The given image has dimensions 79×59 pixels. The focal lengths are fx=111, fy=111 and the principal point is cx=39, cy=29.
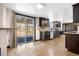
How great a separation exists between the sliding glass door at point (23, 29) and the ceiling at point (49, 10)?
5.2 inches

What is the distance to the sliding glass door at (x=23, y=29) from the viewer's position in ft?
7.30

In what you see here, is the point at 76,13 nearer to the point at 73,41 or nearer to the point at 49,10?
the point at 49,10

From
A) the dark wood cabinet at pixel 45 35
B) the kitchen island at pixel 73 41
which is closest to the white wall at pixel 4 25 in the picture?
the dark wood cabinet at pixel 45 35

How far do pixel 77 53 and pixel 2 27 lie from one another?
162 centimetres

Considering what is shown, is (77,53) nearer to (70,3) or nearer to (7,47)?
(70,3)

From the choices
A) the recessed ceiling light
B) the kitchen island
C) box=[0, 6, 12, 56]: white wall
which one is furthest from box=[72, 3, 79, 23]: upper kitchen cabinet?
box=[0, 6, 12, 56]: white wall

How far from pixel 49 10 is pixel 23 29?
0.66m

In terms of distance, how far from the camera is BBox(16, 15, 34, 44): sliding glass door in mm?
2227

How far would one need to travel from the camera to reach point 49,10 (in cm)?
228

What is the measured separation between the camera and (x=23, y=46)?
7.46 feet

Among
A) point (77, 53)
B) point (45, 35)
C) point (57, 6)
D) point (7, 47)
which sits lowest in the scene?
point (77, 53)

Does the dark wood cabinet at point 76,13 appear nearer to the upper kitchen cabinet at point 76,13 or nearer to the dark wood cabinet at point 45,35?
the upper kitchen cabinet at point 76,13

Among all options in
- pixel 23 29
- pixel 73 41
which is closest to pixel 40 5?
pixel 23 29

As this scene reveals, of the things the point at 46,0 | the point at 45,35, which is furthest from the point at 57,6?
the point at 45,35
